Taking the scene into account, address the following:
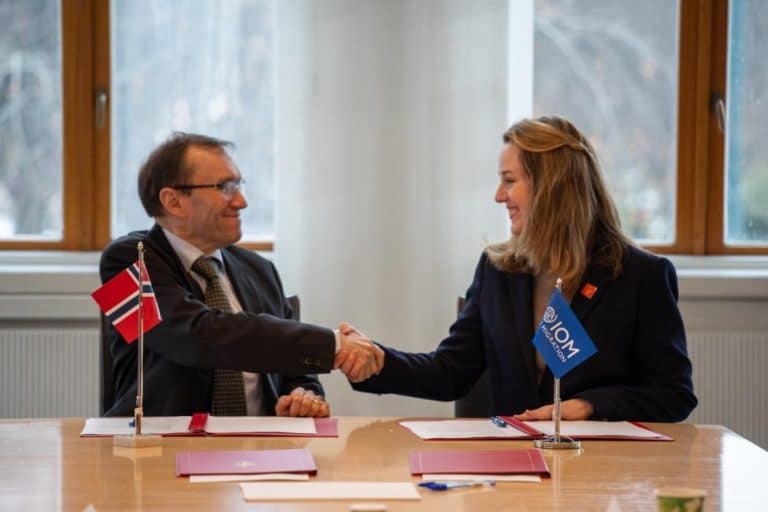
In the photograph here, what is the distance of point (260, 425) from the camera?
2584 mm

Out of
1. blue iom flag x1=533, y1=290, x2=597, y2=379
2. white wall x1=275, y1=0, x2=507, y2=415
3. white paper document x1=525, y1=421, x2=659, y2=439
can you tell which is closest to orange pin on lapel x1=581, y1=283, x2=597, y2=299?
white paper document x1=525, y1=421, x2=659, y2=439

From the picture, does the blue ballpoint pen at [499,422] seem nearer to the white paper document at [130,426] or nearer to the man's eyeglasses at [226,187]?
the white paper document at [130,426]

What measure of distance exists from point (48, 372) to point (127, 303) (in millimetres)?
2202

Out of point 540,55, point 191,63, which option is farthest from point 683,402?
point 191,63

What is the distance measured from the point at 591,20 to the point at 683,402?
2.47m

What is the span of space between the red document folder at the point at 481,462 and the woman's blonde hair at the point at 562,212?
0.82 metres

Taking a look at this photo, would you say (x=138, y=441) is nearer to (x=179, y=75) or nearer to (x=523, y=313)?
(x=523, y=313)

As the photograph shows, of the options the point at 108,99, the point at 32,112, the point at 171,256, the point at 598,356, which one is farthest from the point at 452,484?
the point at 32,112

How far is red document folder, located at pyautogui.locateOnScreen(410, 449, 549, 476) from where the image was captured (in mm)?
2141

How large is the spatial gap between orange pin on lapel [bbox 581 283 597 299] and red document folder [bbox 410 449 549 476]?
0.74 m

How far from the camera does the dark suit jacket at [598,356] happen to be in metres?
2.88

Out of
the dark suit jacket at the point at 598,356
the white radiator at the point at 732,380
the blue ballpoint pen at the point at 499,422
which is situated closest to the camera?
the blue ballpoint pen at the point at 499,422

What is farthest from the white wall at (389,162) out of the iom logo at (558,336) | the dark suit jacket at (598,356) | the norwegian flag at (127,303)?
the iom logo at (558,336)

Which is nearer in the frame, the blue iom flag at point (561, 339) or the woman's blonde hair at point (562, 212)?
the blue iom flag at point (561, 339)
